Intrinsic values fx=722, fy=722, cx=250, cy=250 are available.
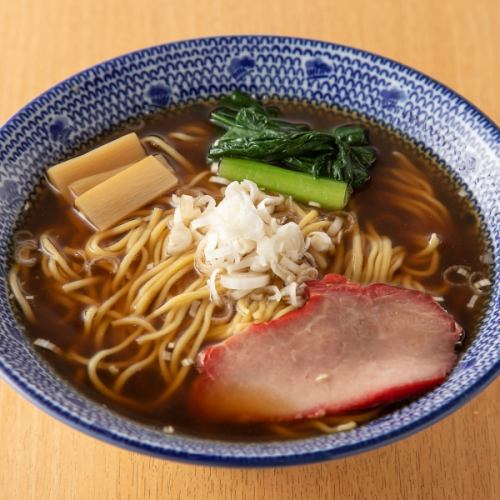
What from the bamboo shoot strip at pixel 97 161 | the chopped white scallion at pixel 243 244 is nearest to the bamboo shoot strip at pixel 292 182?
the chopped white scallion at pixel 243 244

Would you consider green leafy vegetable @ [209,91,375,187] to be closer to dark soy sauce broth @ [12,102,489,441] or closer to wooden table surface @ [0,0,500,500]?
dark soy sauce broth @ [12,102,489,441]

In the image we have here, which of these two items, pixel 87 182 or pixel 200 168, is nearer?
pixel 87 182

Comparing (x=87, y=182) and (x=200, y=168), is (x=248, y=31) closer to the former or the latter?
(x=200, y=168)

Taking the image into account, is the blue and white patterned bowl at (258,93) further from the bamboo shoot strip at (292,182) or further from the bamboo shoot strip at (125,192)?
the bamboo shoot strip at (292,182)

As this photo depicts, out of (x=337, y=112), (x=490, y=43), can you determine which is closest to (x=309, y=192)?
(x=337, y=112)

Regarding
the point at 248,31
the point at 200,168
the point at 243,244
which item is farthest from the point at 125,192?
the point at 248,31

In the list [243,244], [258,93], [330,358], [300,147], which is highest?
[258,93]

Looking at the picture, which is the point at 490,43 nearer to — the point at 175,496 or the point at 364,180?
the point at 364,180

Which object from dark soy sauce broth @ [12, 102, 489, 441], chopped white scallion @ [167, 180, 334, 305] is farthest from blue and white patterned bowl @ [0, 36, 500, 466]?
chopped white scallion @ [167, 180, 334, 305]
